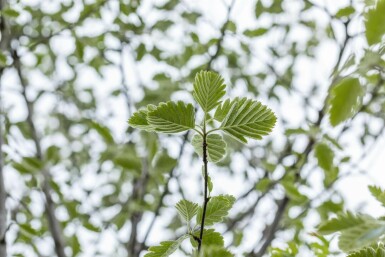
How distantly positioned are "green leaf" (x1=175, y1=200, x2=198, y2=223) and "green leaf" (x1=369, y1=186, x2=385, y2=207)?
0.58 ft

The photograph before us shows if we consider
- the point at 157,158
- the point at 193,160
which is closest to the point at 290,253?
the point at 157,158

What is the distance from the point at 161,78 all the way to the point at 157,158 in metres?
0.28

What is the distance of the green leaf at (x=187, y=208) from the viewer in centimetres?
52

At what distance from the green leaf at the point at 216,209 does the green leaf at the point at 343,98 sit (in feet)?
0.46

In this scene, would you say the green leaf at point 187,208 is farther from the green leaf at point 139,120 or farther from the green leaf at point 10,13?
the green leaf at point 10,13

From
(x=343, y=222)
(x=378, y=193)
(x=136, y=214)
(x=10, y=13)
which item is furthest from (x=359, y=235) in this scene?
(x=136, y=214)

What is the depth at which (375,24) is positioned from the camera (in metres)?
0.40

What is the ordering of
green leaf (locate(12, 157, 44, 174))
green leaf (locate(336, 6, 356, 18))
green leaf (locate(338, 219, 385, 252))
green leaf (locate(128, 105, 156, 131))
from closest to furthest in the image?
1. green leaf (locate(338, 219, 385, 252))
2. green leaf (locate(128, 105, 156, 131))
3. green leaf (locate(336, 6, 356, 18))
4. green leaf (locate(12, 157, 44, 174))

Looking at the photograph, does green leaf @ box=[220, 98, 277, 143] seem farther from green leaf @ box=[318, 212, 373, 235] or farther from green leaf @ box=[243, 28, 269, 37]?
green leaf @ box=[243, 28, 269, 37]

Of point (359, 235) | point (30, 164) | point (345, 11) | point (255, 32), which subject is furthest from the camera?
point (255, 32)

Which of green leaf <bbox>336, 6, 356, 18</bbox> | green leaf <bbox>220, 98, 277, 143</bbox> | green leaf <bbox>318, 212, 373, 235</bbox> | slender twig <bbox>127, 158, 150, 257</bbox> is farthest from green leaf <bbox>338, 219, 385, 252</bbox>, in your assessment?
slender twig <bbox>127, 158, 150, 257</bbox>

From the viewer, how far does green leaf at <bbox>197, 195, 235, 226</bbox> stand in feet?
1.65

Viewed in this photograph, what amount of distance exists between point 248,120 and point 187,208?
0.40 ft

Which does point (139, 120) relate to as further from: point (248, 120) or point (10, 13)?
point (10, 13)
